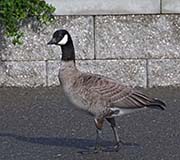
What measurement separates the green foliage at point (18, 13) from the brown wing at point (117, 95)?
91.6 inches

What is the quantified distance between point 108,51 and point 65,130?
1.93 metres

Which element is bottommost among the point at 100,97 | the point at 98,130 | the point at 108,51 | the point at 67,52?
the point at 98,130

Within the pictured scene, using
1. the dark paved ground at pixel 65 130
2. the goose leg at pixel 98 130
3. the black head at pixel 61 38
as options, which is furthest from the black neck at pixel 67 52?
the goose leg at pixel 98 130

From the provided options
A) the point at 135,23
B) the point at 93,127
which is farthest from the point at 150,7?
the point at 93,127

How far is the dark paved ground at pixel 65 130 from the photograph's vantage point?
317 inches

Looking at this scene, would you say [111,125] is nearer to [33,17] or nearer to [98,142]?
[98,142]

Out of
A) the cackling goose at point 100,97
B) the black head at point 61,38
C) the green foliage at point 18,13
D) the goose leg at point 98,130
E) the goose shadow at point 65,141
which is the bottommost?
the goose shadow at point 65,141

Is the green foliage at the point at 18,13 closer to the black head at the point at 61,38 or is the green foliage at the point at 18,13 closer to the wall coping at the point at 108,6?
the wall coping at the point at 108,6

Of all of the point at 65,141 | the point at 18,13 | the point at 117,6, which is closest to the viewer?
the point at 65,141

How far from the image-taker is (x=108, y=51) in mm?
10578

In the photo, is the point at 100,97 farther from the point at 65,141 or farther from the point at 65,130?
the point at 65,130

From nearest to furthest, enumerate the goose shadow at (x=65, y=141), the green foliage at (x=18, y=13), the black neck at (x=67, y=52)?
the black neck at (x=67, y=52)
the goose shadow at (x=65, y=141)
the green foliage at (x=18, y=13)

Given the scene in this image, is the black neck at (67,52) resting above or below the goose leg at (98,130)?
above

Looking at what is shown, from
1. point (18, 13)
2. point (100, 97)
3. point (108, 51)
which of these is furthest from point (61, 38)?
point (108, 51)
